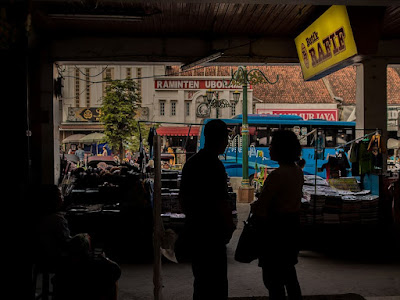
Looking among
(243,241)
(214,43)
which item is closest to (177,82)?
(214,43)

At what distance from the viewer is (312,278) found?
252 inches

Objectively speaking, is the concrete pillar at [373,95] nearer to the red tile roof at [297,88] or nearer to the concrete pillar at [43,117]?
the concrete pillar at [43,117]

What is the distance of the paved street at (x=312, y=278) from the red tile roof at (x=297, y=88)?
29.4 metres

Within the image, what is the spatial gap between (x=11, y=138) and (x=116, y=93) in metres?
22.4

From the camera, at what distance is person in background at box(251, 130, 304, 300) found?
3.91 metres

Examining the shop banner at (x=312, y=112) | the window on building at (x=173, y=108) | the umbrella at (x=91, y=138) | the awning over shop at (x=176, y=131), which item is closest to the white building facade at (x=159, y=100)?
the window on building at (x=173, y=108)

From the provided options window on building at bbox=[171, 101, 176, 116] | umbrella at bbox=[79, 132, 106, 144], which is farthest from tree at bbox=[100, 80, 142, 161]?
window on building at bbox=[171, 101, 176, 116]

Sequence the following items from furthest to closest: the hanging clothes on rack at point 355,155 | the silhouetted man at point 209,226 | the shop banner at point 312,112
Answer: the shop banner at point 312,112, the hanging clothes on rack at point 355,155, the silhouetted man at point 209,226

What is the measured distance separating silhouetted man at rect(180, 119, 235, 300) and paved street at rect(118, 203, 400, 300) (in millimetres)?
2185

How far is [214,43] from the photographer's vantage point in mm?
9398

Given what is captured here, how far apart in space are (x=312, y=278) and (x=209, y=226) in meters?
3.51

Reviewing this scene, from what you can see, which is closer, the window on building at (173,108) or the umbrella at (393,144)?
the umbrella at (393,144)

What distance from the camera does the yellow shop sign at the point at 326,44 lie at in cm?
640

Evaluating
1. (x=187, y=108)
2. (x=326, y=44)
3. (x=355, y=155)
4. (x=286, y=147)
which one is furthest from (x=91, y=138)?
(x=286, y=147)
